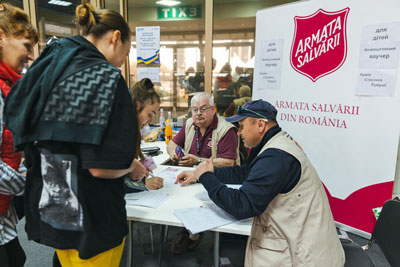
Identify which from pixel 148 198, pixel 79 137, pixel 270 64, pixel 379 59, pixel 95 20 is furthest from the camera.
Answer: pixel 270 64

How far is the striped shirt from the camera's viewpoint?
100 cm

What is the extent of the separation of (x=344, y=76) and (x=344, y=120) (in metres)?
0.38

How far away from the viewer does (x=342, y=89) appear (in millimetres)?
2330

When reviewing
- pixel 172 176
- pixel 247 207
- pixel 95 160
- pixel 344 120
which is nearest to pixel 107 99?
pixel 95 160

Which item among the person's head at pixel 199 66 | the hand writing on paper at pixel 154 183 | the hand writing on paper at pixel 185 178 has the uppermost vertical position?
the person's head at pixel 199 66

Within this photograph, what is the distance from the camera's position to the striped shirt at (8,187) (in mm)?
995

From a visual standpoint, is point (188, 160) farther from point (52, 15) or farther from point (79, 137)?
point (52, 15)

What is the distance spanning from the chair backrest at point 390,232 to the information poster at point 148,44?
3221 mm

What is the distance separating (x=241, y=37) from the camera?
362cm

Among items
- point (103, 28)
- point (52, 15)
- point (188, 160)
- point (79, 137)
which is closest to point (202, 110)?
point (188, 160)

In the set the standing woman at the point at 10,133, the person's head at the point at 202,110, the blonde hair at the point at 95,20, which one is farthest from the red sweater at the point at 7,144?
the person's head at the point at 202,110

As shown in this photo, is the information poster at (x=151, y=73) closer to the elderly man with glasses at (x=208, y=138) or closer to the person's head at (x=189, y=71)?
the person's head at (x=189, y=71)

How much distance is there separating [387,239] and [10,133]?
172 cm

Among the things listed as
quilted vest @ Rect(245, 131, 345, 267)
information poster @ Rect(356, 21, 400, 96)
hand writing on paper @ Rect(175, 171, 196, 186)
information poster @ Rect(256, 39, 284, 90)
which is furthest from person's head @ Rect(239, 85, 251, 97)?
quilted vest @ Rect(245, 131, 345, 267)
